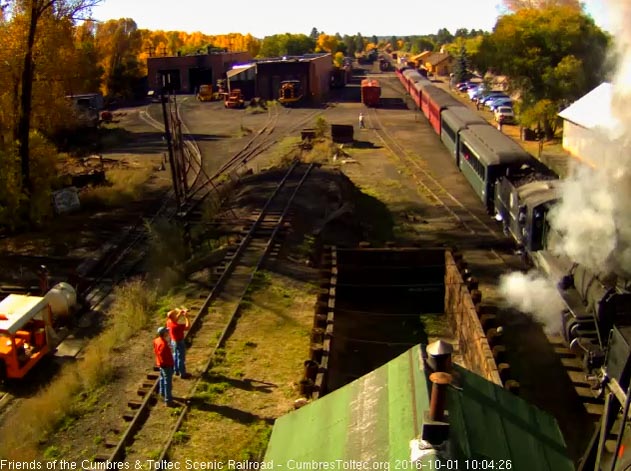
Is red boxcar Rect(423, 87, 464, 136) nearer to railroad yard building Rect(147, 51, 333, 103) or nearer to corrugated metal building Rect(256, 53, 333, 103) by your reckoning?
corrugated metal building Rect(256, 53, 333, 103)

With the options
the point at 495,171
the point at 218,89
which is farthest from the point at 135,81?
the point at 495,171

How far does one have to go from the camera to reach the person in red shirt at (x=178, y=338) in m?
9.18

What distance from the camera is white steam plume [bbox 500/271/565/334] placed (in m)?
12.7

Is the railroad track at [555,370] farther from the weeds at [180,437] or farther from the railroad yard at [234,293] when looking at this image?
the weeds at [180,437]

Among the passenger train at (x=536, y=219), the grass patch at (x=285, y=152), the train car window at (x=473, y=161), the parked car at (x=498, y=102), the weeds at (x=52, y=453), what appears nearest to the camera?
the weeds at (x=52, y=453)

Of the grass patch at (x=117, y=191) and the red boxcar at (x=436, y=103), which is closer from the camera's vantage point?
the grass patch at (x=117, y=191)

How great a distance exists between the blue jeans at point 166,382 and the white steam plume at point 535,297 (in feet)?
23.4

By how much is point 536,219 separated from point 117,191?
672 inches

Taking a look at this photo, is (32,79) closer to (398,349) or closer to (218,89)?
(398,349)

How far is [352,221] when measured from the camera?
1908 centimetres

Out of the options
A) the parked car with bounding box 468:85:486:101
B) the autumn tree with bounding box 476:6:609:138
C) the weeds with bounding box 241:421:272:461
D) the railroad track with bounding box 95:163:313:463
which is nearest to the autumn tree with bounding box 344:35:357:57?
the parked car with bounding box 468:85:486:101

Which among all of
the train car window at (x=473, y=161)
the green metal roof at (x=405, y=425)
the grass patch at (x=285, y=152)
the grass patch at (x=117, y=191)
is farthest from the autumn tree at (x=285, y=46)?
the green metal roof at (x=405, y=425)

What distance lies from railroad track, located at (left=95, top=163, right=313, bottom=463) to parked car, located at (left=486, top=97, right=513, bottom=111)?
98.4 feet

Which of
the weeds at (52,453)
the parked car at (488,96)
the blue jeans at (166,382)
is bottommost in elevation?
the weeds at (52,453)
